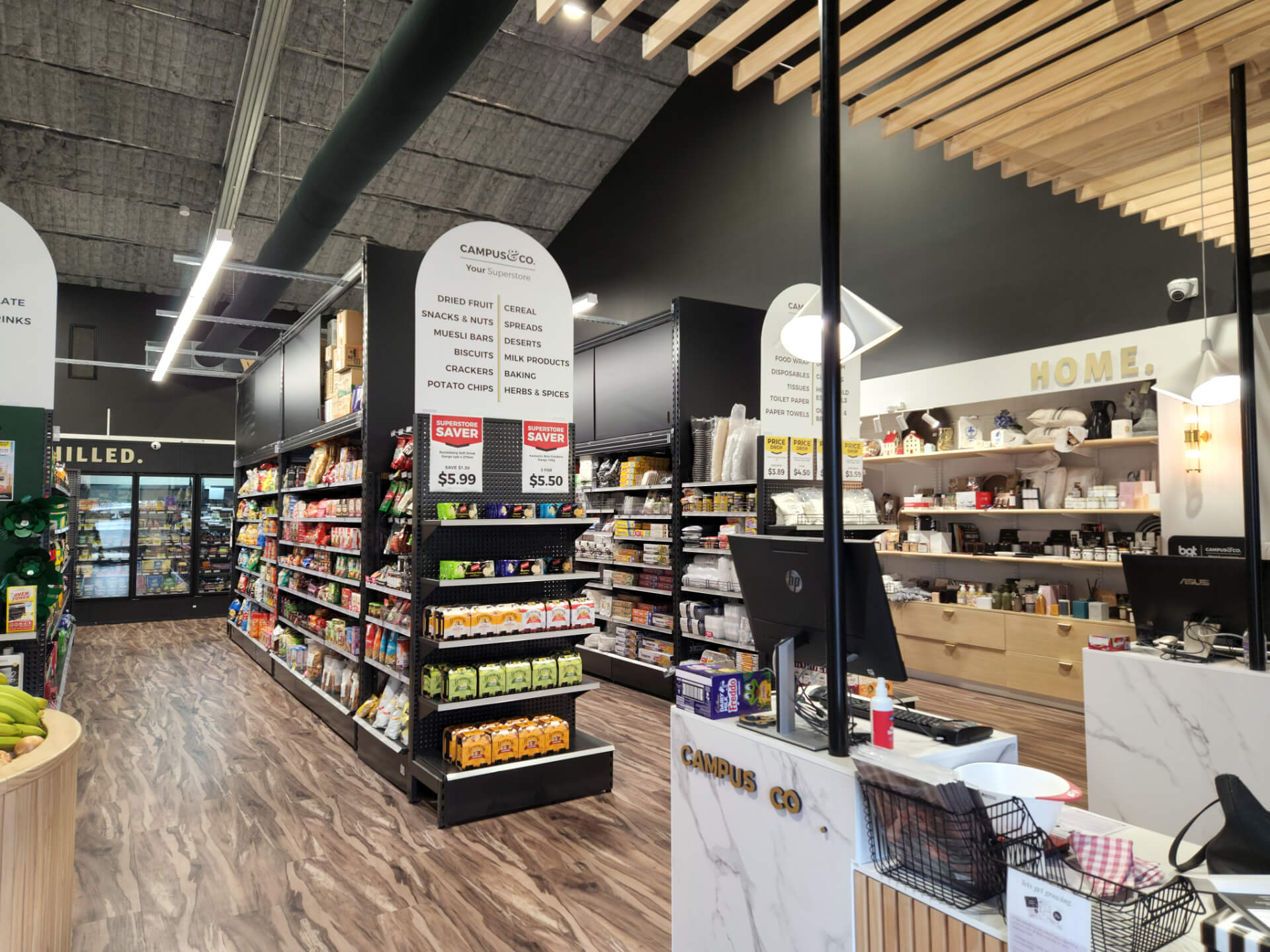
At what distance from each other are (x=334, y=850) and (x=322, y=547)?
10.3 feet

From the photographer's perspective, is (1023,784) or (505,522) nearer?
(1023,784)

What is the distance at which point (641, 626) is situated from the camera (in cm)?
712

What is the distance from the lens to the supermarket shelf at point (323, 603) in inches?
232

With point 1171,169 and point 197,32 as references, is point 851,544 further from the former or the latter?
point 197,32

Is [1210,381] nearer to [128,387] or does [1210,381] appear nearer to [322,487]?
[322,487]

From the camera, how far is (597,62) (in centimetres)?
1000

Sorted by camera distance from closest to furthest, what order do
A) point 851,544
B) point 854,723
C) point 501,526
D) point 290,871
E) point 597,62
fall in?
1. point 851,544
2. point 854,723
3. point 290,871
4. point 501,526
5. point 597,62

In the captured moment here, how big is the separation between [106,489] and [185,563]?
1540mm

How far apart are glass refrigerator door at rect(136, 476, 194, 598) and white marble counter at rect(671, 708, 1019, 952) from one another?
1203 centimetres

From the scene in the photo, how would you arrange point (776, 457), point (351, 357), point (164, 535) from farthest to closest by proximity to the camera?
point (164, 535) < point (351, 357) < point (776, 457)

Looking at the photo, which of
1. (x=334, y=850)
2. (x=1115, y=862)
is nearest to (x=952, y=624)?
(x=334, y=850)

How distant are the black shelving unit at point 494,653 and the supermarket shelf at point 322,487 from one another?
1.41 meters

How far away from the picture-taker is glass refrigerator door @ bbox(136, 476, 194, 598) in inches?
476

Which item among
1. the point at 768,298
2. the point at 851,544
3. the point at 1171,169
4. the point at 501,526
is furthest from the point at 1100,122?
the point at 768,298
